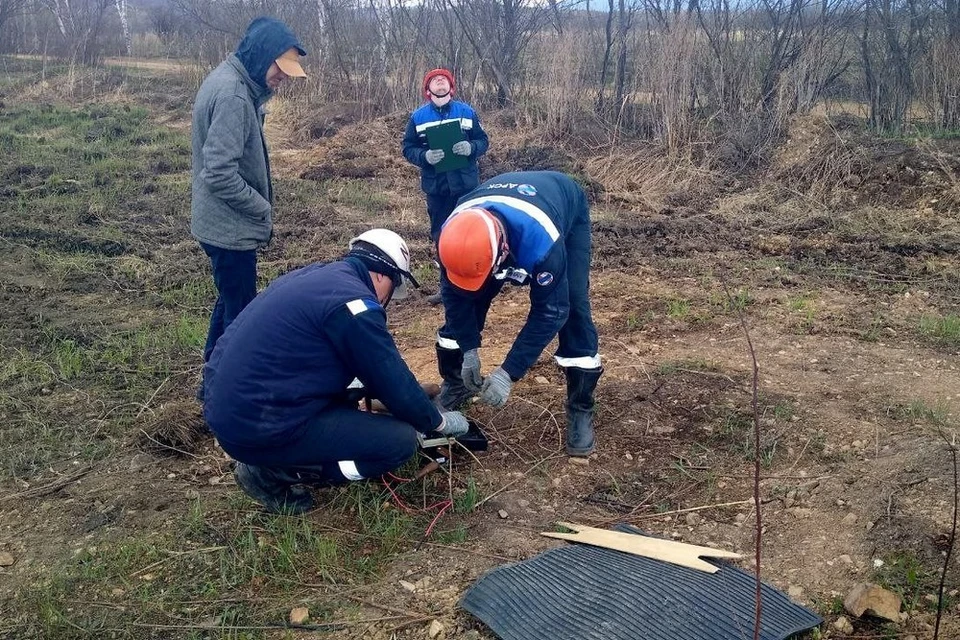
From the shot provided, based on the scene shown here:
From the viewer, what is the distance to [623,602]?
283 centimetres

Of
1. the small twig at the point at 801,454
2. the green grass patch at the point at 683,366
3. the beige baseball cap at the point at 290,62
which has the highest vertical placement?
the beige baseball cap at the point at 290,62

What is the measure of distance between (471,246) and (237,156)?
1.49m

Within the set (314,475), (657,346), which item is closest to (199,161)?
(314,475)

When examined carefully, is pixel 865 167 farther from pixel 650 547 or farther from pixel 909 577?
pixel 650 547

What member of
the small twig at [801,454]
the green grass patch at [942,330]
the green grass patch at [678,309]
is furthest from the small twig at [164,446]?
the green grass patch at [942,330]

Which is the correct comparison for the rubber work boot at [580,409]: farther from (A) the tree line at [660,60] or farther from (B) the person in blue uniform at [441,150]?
(A) the tree line at [660,60]

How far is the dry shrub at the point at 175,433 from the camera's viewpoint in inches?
161

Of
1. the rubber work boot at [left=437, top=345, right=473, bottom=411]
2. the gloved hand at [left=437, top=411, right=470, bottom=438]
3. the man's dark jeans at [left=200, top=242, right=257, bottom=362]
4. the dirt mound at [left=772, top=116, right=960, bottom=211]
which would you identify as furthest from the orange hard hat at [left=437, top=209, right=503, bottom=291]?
the dirt mound at [left=772, top=116, right=960, bottom=211]

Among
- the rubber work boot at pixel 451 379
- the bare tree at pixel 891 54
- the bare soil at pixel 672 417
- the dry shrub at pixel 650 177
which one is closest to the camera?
the bare soil at pixel 672 417

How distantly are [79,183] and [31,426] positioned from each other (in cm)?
652

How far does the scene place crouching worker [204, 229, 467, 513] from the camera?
3.04 meters

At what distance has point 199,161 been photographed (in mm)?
3990

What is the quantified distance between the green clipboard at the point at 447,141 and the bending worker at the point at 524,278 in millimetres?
2619

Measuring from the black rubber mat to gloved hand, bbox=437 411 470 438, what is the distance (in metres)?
0.71
